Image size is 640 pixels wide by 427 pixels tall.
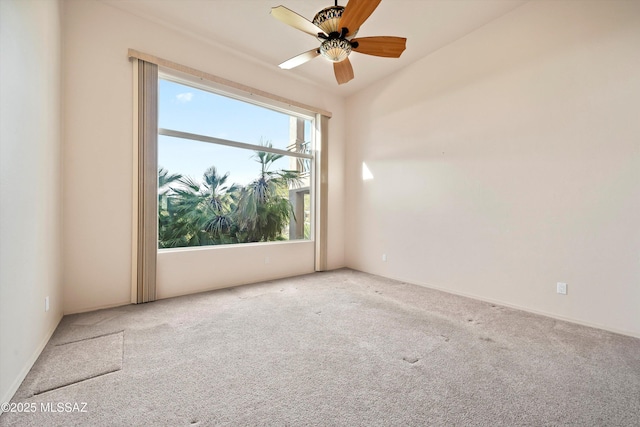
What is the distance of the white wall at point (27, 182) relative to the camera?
1.52m

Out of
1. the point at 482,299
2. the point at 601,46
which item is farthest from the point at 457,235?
the point at 601,46

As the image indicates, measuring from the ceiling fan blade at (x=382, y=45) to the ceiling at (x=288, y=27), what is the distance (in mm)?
736

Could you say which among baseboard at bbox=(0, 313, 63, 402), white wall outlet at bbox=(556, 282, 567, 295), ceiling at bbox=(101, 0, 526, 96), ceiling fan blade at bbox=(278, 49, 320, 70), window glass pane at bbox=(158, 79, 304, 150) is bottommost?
baseboard at bbox=(0, 313, 63, 402)

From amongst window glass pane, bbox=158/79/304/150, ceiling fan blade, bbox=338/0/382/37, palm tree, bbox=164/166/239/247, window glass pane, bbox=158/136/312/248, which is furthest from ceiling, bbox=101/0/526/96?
palm tree, bbox=164/166/239/247

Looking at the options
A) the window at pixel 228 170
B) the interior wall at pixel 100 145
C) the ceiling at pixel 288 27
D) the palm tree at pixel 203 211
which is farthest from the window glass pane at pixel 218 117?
the ceiling at pixel 288 27

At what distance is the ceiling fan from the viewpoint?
7.06 feet

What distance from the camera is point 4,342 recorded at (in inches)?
58.9

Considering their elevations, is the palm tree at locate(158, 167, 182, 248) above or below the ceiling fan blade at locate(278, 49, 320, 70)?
below

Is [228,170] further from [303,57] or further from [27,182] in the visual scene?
[27,182]

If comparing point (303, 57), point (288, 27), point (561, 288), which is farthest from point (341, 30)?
point (561, 288)

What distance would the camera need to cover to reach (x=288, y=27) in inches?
131

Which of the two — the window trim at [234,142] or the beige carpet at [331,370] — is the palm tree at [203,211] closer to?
the window trim at [234,142]

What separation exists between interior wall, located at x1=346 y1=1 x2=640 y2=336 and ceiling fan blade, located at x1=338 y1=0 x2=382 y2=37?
209 centimetres

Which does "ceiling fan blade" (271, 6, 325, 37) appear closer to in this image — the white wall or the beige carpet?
the white wall
